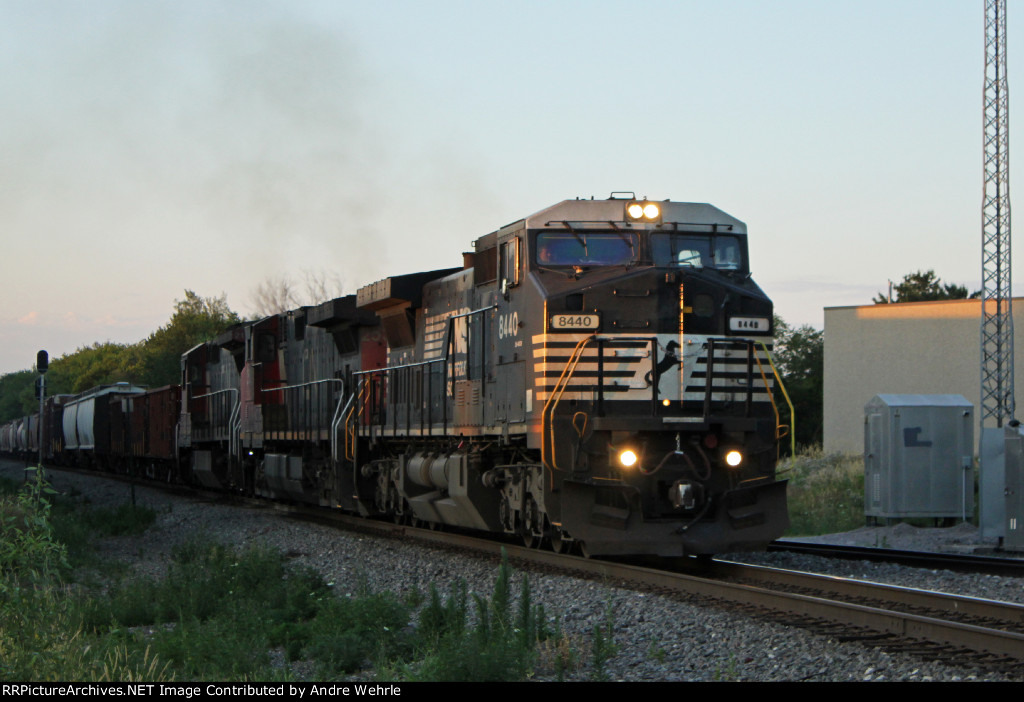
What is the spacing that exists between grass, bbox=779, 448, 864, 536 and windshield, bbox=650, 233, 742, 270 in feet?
8.11

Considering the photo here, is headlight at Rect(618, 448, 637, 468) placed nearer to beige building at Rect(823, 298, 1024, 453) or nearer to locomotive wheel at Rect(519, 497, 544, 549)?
locomotive wheel at Rect(519, 497, 544, 549)

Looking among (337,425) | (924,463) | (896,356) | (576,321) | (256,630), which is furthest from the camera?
(896,356)

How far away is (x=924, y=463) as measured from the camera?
1577 cm

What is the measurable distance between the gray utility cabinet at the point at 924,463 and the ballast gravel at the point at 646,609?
631 millimetres

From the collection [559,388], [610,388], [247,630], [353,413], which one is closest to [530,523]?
[559,388]

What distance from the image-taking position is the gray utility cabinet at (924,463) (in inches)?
620

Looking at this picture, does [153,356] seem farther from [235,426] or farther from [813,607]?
[813,607]

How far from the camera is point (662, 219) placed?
11.4 m

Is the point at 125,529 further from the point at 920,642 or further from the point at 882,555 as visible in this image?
the point at 920,642

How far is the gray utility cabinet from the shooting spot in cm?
1574

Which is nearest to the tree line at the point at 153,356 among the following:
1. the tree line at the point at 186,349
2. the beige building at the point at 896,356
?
the tree line at the point at 186,349

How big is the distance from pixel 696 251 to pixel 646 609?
4.35 metres

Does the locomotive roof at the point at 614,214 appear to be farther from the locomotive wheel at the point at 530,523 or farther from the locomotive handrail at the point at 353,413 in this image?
the locomotive handrail at the point at 353,413

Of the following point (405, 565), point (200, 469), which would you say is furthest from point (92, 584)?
point (200, 469)
